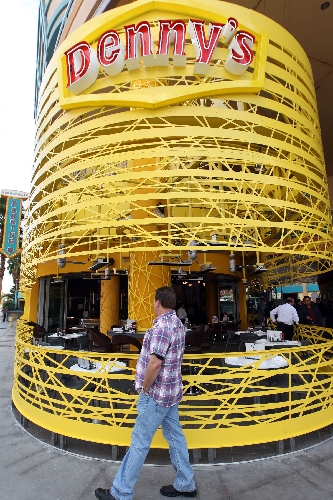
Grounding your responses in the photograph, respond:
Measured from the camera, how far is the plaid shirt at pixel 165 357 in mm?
3553

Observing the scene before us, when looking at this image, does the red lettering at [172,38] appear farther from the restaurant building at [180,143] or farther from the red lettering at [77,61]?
the red lettering at [77,61]

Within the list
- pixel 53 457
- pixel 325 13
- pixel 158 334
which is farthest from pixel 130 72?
pixel 325 13

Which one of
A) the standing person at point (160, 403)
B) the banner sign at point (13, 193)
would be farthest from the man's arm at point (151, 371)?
the banner sign at point (13, 193)

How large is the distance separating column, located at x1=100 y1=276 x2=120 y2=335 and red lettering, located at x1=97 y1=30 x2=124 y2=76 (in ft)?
33.0

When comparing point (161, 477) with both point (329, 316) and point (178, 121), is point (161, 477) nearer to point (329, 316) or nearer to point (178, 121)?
point (178, 121)

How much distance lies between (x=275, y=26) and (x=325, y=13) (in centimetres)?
559

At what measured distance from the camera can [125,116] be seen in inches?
279

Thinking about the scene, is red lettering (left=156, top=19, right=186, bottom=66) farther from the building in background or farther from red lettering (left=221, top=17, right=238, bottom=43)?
red lettering (left=221, top=17, right=238, bottom=43)

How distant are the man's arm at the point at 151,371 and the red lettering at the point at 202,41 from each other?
6109 mm

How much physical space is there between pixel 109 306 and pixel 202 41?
A: 37.2 ft

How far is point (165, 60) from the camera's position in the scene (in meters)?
7.11

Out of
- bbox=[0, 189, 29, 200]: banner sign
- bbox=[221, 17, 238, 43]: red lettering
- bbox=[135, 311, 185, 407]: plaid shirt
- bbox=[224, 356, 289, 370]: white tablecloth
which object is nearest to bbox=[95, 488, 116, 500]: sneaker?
bbox=[135, 311, 185, 407]: plaid shirt

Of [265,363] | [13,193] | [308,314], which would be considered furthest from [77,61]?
[13,193]

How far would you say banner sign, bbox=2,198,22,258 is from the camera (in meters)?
22.0
